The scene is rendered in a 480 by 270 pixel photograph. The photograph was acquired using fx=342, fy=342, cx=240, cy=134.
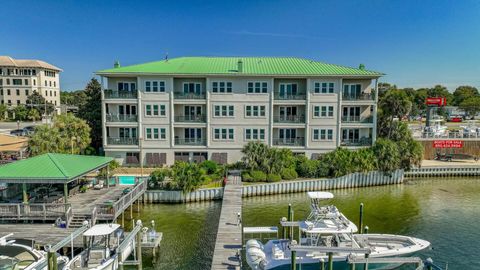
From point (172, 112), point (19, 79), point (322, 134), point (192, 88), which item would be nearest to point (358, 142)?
point (322, 134)

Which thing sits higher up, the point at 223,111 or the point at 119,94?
the point at 119,94

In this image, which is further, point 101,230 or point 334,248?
point 101,230

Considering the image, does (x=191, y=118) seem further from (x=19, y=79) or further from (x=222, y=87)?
(x=19, y=79)

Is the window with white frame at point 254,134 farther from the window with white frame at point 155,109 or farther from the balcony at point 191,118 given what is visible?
the window with white frame at point 155,109

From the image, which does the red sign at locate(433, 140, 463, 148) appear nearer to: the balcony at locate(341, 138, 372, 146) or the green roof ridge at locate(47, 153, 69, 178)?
the balcony at locate(341, 138, 372, 146)

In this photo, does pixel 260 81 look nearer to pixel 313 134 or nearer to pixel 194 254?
pixel 313 134
